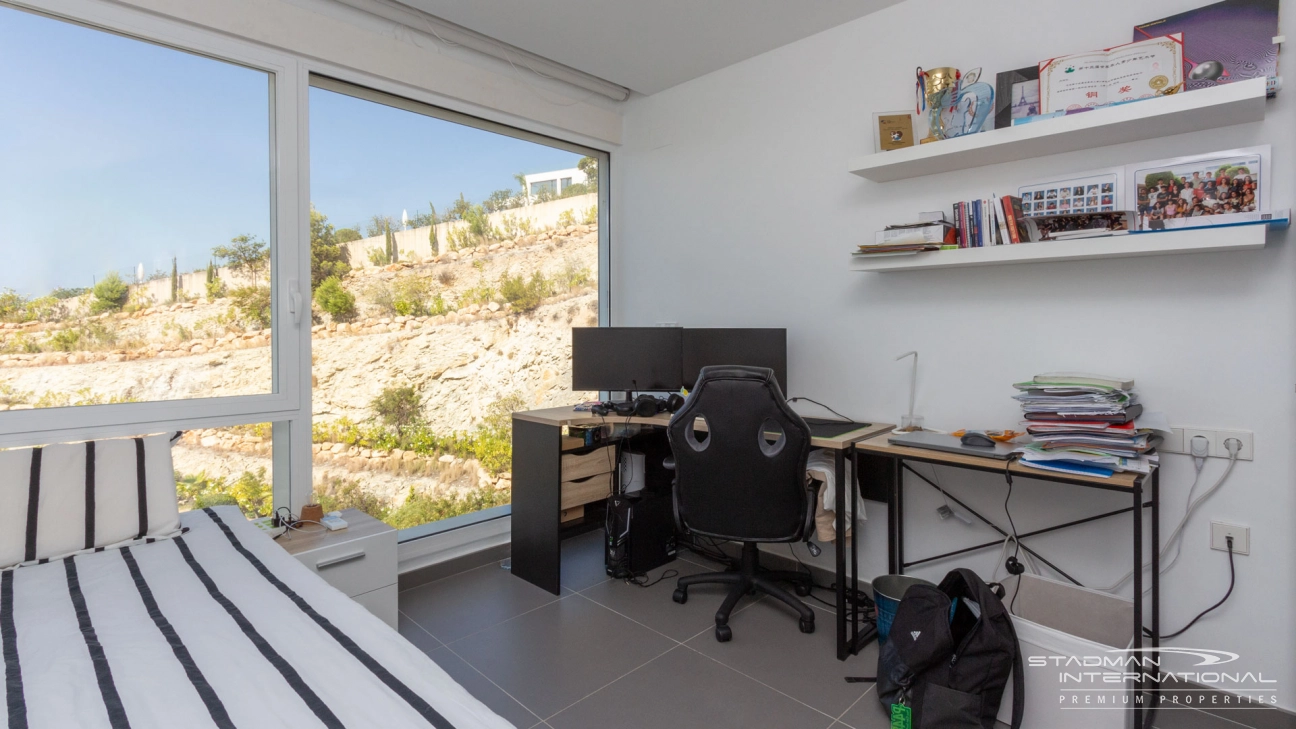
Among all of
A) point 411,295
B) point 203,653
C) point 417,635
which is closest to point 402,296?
point 411,295

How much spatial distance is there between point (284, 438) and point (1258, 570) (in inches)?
146

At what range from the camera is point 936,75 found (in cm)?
248

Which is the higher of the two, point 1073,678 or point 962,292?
point 962,292

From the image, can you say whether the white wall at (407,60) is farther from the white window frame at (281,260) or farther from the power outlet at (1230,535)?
the power outlet at (1230,535)

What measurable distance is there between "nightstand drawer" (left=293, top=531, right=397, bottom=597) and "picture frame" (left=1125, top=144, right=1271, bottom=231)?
9.75ft

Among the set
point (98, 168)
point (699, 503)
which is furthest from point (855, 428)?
point (98, 168)

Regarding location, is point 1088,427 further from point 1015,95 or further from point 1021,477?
point 1015,95

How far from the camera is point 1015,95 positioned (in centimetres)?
234

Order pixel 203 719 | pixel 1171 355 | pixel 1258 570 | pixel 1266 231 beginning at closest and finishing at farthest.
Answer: pixel 203 719 → pixel 1266 231 → pixel 1258 570 → pixel 1171 355

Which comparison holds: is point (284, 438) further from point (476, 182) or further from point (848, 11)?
point (848, 11)

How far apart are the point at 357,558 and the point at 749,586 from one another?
1.65 m

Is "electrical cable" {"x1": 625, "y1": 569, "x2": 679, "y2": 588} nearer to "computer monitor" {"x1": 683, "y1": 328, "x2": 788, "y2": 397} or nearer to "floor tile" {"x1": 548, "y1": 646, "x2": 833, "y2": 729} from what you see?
"floor tile" {"x1": 548, "y1": 646, "x2": 833, "y2": 729}

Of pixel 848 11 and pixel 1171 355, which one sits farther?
pixel 848 11

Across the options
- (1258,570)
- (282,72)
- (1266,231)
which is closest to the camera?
(1266,231)
